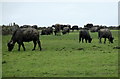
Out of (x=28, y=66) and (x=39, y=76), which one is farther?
(x=28, y=66)

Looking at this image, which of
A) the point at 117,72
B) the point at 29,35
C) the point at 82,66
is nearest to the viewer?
the point at 117,72

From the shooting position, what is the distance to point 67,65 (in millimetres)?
16016

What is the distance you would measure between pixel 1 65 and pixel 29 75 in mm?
3907

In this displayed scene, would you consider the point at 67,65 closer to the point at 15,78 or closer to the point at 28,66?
the point at 28,66

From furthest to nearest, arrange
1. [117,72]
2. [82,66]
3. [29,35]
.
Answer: [29,35]
[82,66]
[117,72]

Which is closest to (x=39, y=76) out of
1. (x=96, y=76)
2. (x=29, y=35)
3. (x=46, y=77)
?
(x=46, y=77)

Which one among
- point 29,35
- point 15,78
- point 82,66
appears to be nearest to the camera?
point 15,78

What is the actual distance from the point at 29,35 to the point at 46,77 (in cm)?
1468

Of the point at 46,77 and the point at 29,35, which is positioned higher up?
the point at 29,35

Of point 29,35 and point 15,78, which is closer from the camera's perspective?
point 15,78

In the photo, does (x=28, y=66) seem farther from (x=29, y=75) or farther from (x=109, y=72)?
(x=109, y=72)

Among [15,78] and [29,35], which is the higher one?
[29,35]

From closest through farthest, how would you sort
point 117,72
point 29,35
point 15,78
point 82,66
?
1. point 15,78
2. point 117,72
3. point 82,66
4. point 29,35

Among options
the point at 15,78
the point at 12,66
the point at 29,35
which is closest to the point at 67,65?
the point at 12,66
